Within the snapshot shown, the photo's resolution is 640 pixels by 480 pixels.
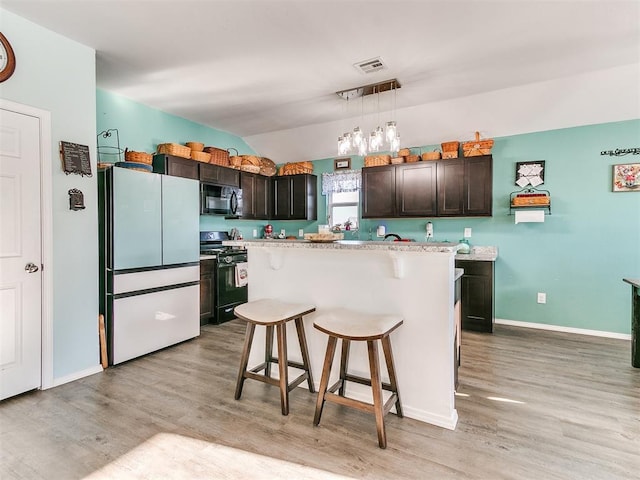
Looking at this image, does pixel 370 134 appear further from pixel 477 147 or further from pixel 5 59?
pixel 5 59

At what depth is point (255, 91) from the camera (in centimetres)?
371

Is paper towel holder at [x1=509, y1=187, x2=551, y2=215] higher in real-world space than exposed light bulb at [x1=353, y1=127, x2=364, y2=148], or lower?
lower

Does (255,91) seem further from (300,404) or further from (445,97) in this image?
(300,404)

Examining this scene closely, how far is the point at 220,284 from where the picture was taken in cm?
427

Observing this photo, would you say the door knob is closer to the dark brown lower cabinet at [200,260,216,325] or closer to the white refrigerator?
the white refrigerator

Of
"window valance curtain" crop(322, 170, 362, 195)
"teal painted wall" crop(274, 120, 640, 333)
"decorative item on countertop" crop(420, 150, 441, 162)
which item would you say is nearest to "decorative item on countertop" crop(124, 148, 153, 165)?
"window valance curtain" crop(322, 170, 362, 195)

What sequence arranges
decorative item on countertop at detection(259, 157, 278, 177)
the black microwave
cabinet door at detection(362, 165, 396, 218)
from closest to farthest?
the black microwave → cabinet door at detection(362, 165, 396, 218) → decorative item on countertop at detection(259, 157, 278, 177)

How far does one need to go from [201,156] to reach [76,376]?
9.21ft

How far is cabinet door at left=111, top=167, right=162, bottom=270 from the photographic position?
9.82 ft

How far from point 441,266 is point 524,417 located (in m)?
1.13

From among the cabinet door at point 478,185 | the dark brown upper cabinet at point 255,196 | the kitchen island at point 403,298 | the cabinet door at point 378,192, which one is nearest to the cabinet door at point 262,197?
the dark brown upper cabinet at point 255,196

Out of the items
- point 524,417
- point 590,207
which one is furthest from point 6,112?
point 590,207

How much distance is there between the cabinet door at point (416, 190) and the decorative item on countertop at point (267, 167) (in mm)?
2160

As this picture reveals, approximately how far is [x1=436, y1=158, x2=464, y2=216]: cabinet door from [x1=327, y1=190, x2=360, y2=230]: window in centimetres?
136
